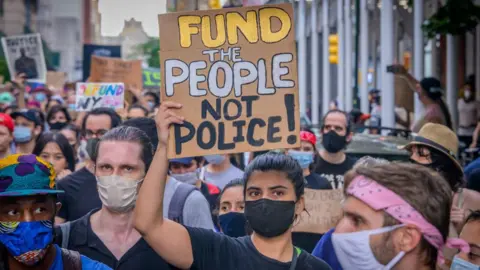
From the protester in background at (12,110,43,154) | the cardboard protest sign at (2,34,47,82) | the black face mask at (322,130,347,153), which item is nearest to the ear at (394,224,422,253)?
the black face mask at (322,130,347,153)

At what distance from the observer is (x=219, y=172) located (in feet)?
27.4

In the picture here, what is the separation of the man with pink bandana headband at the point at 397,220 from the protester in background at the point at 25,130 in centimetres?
656

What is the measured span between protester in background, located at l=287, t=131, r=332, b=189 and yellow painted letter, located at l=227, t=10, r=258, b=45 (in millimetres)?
2544

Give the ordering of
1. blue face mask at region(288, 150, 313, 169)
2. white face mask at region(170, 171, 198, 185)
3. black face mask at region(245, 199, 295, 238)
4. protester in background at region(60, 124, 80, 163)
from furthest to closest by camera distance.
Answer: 1. protester in background at region(60, 124, 80, 163)
2. blue face mask at region(288, 150, 313, 169)
3. white face mask at region(170, 171, 198, 185)
4. black face mask at region(245, 199, 295, 238)

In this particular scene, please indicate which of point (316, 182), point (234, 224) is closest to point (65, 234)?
point (234, 224)

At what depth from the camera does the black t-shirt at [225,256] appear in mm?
3986

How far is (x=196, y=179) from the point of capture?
7.08 metres

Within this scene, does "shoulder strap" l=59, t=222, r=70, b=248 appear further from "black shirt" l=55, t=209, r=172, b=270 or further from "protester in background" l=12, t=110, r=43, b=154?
"protester in background" l=12, t=110, r=43, b=154

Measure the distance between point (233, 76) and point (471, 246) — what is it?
1467 mm

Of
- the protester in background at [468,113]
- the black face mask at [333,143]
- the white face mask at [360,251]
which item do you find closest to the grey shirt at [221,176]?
the black face mask at [333,143]

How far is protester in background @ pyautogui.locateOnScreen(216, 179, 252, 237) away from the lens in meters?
5.77

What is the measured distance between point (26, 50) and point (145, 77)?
467cm

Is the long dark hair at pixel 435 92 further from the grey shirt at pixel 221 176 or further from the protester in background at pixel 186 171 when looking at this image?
the protester in background at pixel 186 171

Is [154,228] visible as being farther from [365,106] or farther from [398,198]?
[365,106]
